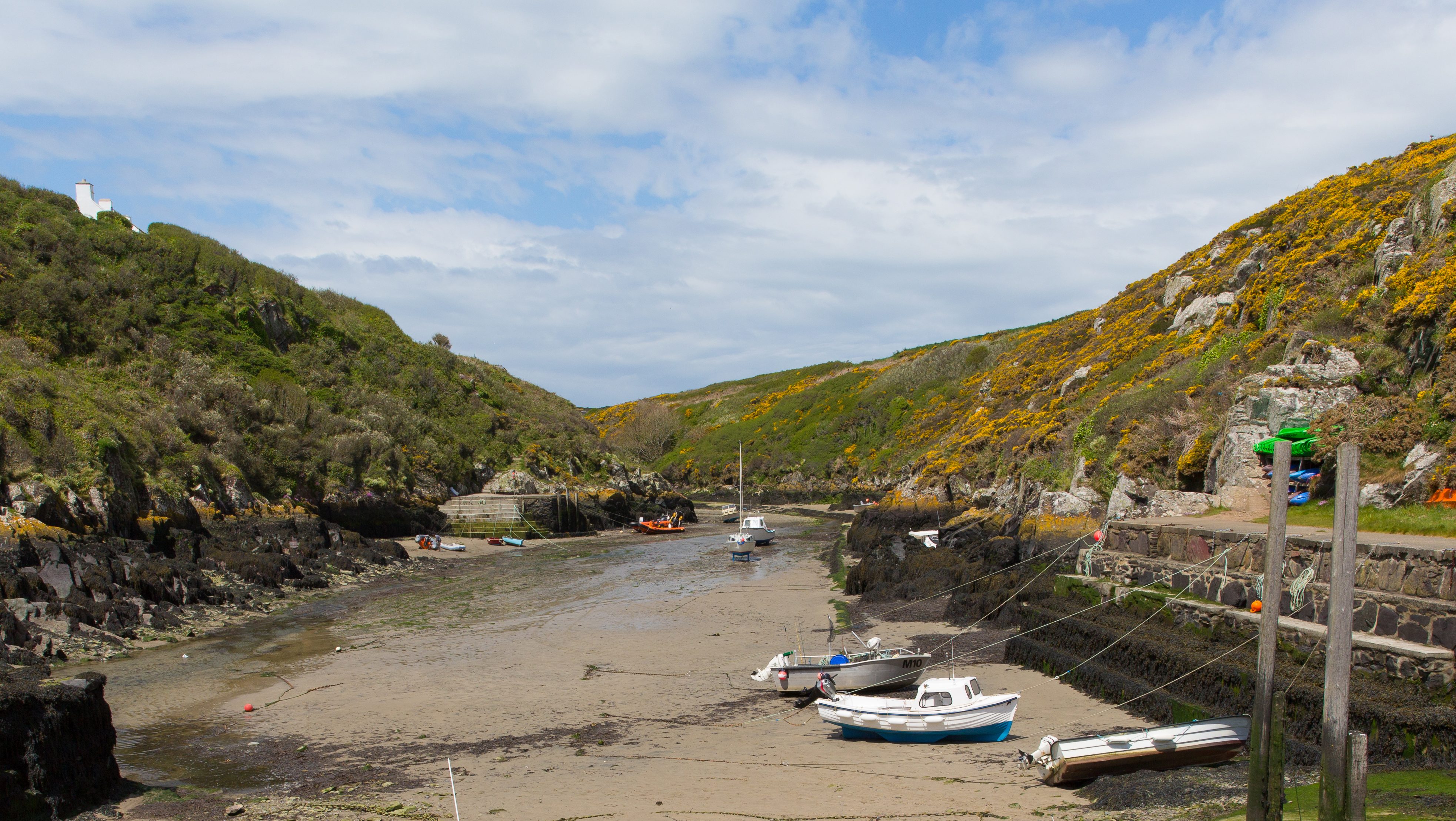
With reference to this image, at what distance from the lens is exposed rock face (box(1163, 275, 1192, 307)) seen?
49.7 meters

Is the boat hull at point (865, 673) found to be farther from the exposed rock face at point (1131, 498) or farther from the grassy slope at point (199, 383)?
the grassy slope at point (199, 383)

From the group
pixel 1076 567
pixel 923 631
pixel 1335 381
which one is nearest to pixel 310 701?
pixel 923 631

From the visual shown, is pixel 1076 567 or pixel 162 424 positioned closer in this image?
pixel 1076 567

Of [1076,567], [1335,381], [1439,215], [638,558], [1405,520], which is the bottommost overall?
[638,558]

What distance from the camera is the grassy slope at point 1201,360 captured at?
20.1m

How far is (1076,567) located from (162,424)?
133 feet

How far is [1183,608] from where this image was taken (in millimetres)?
16453

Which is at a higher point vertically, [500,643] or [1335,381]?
[1335,381]

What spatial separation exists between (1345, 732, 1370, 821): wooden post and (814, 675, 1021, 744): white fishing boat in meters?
5.34

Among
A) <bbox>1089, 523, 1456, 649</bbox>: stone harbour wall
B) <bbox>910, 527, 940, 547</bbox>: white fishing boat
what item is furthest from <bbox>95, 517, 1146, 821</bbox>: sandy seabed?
<bbox>910, 527, 940, 547</bbox>: white fishing boat

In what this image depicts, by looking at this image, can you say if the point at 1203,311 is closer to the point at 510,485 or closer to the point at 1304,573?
the point at 1304,573

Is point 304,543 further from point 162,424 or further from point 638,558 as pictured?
point 638,558

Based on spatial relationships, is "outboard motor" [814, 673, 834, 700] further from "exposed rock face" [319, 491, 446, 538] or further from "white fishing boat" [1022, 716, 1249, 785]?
"exposed rock face" [319, 491, 446, 538]

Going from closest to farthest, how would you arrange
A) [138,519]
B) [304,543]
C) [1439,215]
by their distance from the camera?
1. [1439,215]
2. [138,519]
3. [304,543]
